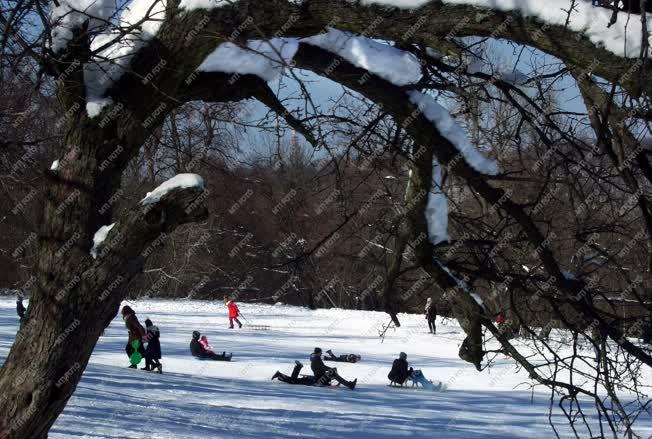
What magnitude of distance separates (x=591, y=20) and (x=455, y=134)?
0.87 metres

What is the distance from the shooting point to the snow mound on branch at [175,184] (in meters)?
3.19

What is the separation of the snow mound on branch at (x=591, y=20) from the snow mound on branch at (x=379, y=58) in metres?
0.63

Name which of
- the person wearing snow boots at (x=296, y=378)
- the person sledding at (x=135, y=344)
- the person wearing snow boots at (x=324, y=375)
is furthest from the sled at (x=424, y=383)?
the person sledding at (x=135, y=344)

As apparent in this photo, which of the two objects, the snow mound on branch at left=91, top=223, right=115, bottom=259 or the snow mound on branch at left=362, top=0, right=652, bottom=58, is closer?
the snow mound on branch at left=362, top=0, right=652, bottom=58

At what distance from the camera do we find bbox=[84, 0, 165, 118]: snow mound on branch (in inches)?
130

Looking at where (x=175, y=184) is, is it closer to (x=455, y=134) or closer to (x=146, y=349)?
(x=455, y=134)

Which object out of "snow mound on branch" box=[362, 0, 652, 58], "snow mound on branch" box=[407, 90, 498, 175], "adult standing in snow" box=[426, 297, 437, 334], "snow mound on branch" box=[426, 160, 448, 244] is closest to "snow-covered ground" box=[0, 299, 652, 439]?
"adult standing in snow" box=[426, 297, 437, 334]

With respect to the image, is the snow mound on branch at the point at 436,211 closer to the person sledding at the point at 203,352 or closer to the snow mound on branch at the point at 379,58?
the snow mound on branch at the point at 379,58

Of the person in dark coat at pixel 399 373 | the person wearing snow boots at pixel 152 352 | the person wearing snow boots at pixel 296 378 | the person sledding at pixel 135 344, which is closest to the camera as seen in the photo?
the person wearing snow boots at pixel 152 352

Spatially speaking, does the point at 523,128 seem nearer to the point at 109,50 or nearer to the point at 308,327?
the point at 109,50

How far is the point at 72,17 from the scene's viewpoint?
339 centimetres

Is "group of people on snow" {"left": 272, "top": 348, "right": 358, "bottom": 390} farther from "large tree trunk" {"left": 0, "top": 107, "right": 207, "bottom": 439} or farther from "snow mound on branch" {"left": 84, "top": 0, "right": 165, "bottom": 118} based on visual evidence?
"snow mound on branch" {"left": 84, "top": 0, "right": 165, "bottom": 118}

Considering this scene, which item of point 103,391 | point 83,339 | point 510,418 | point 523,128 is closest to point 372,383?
point 510,418

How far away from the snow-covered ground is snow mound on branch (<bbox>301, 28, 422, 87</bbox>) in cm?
489
